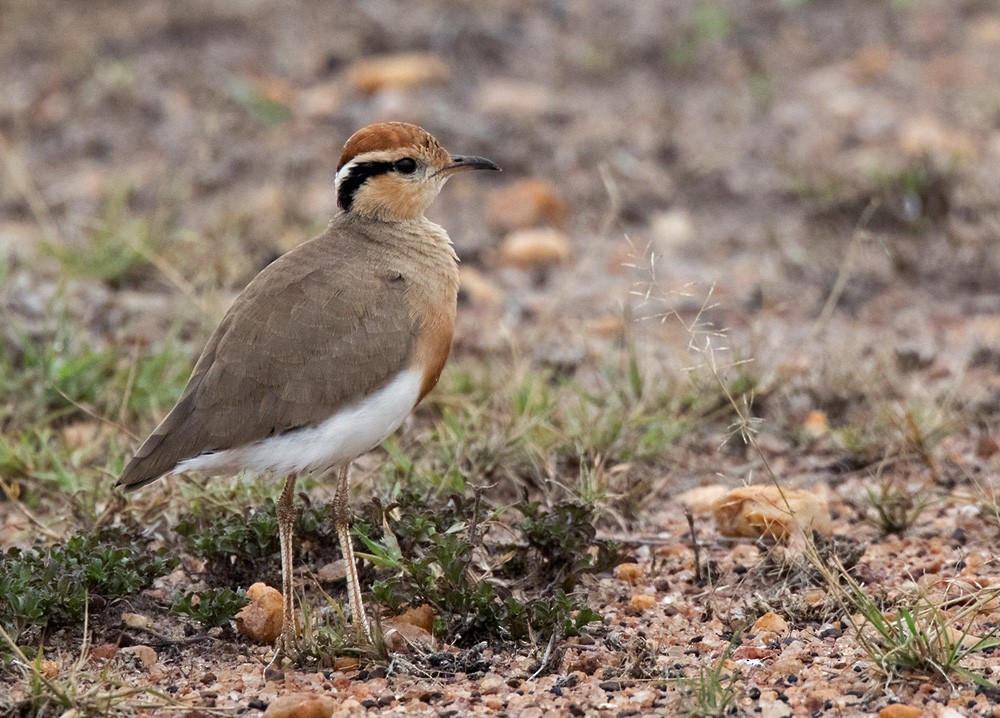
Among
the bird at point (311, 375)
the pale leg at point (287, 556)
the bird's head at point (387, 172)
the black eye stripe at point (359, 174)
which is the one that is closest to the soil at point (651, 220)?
the pale leg at point (287, 556)

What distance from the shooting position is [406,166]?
4.71 metres

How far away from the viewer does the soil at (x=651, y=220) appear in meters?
3.92

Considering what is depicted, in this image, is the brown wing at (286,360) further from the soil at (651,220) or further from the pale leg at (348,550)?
the soil at (651,220)

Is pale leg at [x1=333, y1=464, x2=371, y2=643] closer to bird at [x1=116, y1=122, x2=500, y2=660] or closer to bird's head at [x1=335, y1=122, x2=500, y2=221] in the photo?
bird at [x1=116, y1=122, x2=500, y2=660]

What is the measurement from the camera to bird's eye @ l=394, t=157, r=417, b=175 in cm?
470

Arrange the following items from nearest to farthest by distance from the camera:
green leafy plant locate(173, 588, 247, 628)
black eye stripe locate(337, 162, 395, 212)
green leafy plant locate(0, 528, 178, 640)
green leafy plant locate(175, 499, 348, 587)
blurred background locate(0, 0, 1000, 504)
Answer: green leafy plant locate(0, 528, 178, 640) → green leafy plant locate(173, 588, 247, 628) → green leafy plant locate(175, 499, 348, 587) → black eye stripe locate(337, 162, 395, 212) → blurred background locate(0, 0, 1000, 504)

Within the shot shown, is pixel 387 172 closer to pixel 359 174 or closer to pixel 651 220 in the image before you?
pixel 359 174

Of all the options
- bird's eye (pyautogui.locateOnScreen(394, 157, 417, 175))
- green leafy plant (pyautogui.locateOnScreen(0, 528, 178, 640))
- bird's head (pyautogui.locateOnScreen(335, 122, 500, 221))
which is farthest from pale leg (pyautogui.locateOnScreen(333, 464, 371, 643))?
bird's eye (pyautogui.locateOnScreen(394, 157, 417, 175))

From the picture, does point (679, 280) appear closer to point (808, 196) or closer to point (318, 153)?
point (808, 196)

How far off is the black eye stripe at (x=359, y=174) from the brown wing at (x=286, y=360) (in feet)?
1.36

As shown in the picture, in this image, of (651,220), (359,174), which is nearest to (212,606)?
(359,174)

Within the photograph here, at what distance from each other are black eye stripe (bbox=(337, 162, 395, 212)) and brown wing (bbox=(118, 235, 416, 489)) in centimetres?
41

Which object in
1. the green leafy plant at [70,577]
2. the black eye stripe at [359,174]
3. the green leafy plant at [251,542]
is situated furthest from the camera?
the black eye stripe at [359,174]

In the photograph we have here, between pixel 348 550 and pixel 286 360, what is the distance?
578 mm
